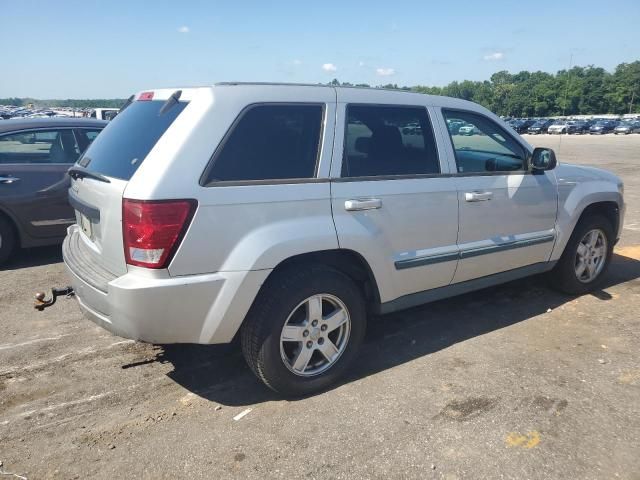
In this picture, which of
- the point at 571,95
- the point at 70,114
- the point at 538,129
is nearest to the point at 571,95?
the point at 571,95

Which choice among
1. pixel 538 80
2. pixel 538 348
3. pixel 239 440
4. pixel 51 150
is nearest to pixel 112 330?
pixel 239 440

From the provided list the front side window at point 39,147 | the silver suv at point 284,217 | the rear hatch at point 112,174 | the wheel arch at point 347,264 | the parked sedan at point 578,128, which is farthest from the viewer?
the parked sedan at point 578,128

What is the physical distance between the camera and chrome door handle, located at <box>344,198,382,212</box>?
315cm

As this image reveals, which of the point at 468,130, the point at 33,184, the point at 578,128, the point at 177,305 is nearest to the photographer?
the point at 177,305

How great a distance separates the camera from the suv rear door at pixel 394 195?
127 inches

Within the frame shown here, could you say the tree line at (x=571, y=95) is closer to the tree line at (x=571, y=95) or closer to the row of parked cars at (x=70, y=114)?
the tree line at (x=571, y=95)

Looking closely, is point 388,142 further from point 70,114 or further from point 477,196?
point 70,114

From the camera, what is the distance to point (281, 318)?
3.00 meters

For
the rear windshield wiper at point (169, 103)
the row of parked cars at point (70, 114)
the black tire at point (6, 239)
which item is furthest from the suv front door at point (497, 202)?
the black tire at point (6, 239)

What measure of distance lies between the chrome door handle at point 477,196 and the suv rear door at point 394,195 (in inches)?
5.0

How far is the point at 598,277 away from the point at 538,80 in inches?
5850

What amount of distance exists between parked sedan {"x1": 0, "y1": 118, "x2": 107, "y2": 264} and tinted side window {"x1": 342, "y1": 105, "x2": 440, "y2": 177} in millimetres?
4178

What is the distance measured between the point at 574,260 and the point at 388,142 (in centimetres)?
248

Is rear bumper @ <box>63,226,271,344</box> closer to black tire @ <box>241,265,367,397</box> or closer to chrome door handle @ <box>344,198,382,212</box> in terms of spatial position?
black tire @ <box>241,265,367,397</box>
